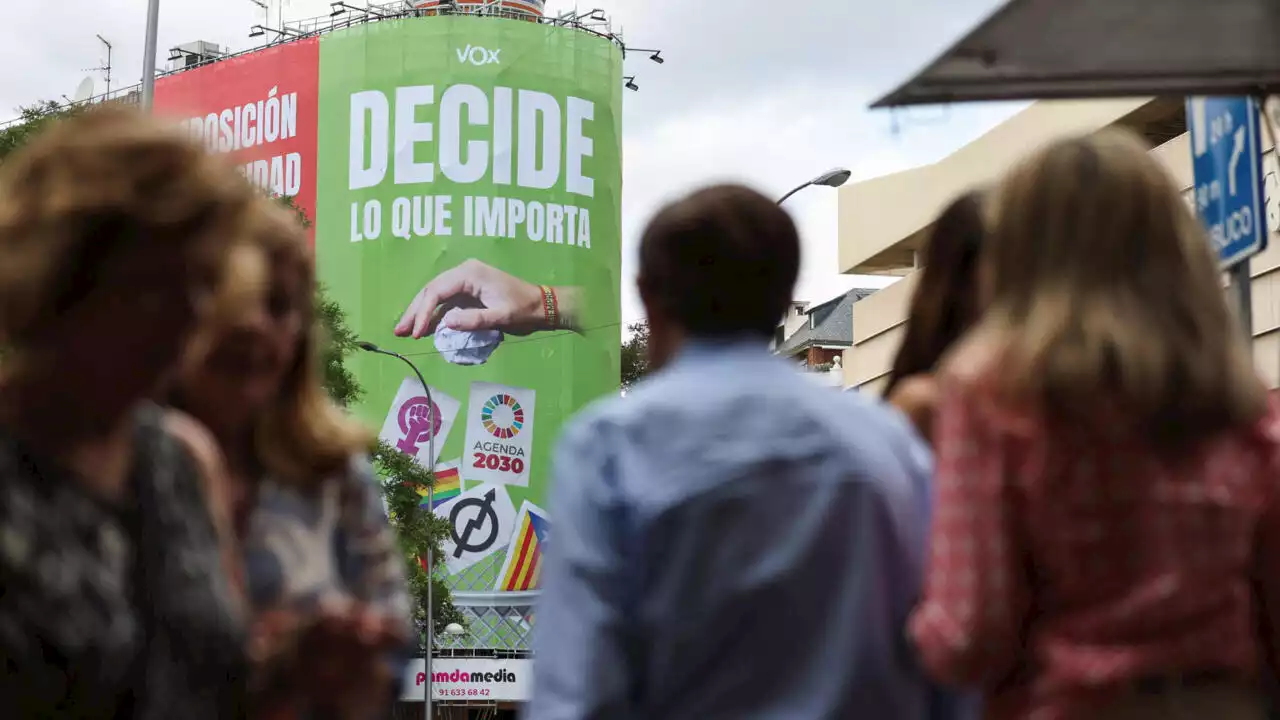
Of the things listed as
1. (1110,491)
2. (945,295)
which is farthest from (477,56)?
(1110,491)

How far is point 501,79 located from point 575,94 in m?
2.20

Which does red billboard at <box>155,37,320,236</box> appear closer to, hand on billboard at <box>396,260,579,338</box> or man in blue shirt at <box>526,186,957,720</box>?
hand on billboard at <box>396,260,579,338</box>

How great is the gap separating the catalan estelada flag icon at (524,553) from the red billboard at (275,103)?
10.6 meters

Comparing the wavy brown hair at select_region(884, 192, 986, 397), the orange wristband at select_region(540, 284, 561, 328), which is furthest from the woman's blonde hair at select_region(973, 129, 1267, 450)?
the orange wristband at select_region(540, 284, 561, 328)

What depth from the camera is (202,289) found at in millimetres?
2232

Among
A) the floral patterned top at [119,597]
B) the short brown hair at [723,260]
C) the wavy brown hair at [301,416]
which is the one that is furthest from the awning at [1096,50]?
the floral patterned top at [119,597]

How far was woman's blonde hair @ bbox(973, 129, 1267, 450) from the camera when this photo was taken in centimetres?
265

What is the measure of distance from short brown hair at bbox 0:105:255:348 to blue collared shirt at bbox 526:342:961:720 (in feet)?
2.58

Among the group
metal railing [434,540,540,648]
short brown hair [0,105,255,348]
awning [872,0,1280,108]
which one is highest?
awning [872,0,1280,108]

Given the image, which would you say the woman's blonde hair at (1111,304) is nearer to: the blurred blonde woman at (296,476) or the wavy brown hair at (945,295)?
the wavy brown hair at (945,295)

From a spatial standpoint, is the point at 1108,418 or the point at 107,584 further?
the point at 1108,418

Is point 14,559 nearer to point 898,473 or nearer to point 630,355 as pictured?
point 898,473

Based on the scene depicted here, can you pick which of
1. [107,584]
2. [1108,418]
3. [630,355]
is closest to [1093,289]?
[1108,418]

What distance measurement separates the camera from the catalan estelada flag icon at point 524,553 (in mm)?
54344
